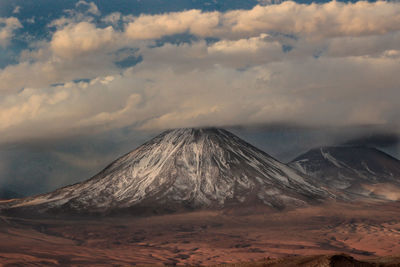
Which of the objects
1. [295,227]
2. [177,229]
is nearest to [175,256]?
[177,229]

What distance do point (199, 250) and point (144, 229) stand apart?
1836 inches

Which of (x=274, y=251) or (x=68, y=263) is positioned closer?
(x=68, y=263)

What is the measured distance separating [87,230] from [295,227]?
254 feet

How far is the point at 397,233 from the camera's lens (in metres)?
180

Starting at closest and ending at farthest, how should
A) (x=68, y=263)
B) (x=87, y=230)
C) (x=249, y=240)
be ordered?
1. (x=68, y=263)
2. (x=249, y=240)
3. (x=87, y=230)

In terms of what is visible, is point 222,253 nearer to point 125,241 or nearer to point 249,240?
point 249,240

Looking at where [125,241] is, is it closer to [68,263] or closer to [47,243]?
[47,243]

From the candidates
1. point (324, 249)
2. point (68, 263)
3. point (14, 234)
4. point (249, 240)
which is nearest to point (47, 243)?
point (14, 234)

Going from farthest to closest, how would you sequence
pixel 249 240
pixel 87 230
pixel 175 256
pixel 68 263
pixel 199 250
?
pixel 87 230
pixel 249 240
pixel 199 250
pixel 175 256
pixel 68 263

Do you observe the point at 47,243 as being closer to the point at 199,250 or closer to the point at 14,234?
the point at 14,234

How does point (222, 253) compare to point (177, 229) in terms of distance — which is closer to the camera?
point (222, 253)

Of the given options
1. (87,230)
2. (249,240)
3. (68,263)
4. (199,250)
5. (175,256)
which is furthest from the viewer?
(87,230)

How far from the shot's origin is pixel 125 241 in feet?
566

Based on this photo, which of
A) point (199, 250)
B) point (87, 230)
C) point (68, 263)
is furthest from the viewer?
point (87, 230)
